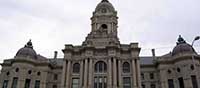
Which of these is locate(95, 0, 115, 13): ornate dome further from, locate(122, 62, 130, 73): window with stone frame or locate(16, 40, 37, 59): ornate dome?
locate(16, 40, 37, 59): ornate dome

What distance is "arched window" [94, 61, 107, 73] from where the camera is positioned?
50.8 meters

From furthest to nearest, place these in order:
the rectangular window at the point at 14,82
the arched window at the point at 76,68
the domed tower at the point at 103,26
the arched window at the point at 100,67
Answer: the domed tower at the point at 103,26 < the arched window at the point at 76,68 < the arched window at the point at 100,67 < the rectangular window at the point at 14,82

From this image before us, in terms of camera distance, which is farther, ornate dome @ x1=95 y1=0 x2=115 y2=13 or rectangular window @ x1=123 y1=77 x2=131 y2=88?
ornate dome @ x1=95 y1=0 x2=115 y2=13

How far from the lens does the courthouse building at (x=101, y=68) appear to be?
48.8 metres

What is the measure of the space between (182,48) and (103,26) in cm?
2170

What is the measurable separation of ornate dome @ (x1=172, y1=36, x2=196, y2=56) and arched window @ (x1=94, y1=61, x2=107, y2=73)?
1662 cm

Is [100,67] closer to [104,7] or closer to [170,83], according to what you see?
[170,83]

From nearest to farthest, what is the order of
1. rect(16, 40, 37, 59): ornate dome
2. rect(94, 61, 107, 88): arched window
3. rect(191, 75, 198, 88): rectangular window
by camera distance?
rect(191, 75, 198, 88): rectangular window → rect(94, 61, 107, 88): arched window → rect(16, 40, 37, 59): ornate dome

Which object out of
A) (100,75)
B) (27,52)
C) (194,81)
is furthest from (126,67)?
(27,52)

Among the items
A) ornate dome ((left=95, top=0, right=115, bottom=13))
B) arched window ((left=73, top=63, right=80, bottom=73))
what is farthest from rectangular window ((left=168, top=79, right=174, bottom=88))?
ornate dome ((left=95, top=0, right=115, bottom=13))

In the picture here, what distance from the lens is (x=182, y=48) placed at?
165 ft

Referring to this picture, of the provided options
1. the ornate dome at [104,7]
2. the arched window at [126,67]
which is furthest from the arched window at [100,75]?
the ornate dome at [104,7]

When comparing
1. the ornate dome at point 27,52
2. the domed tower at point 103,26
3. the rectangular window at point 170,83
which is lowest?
the rectangular window at point 170,83

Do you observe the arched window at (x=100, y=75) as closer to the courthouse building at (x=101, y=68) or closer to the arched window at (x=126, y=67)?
the courthouse building at (x=101, y=68)
